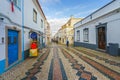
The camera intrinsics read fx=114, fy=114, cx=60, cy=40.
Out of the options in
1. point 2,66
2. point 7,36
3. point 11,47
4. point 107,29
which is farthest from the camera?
point 107,29

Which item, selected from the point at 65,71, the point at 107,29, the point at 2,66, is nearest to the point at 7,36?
the point at 2,66

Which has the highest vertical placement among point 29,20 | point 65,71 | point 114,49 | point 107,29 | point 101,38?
point 29,20

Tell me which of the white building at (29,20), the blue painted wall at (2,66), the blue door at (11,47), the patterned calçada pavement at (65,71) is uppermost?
the white building at (29,20)

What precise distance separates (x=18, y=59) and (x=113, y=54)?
24.1ft

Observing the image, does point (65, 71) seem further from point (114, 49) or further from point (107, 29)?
point (107, 29)

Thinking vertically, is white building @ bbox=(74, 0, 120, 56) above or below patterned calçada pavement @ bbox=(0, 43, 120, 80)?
above

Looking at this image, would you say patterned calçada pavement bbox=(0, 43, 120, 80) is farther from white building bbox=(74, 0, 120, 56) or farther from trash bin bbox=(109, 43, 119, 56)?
white building bbox=(74, 0, 120, 56)

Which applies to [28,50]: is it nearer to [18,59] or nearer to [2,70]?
[18,59]

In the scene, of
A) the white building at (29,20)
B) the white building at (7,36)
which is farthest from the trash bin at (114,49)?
the white building at (7,36)

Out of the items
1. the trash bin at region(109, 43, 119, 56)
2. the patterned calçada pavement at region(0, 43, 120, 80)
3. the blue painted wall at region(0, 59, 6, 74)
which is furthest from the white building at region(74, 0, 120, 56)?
the blue painted wall at region(0, 59, 6, 74)

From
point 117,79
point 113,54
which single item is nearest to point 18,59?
point 117,79

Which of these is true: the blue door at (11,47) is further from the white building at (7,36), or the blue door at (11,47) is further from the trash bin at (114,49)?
the trash bin at (114,49)

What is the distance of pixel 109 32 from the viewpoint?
35.0 ft

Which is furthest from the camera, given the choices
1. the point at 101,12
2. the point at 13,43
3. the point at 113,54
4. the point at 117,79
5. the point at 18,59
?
the point at 101,12
